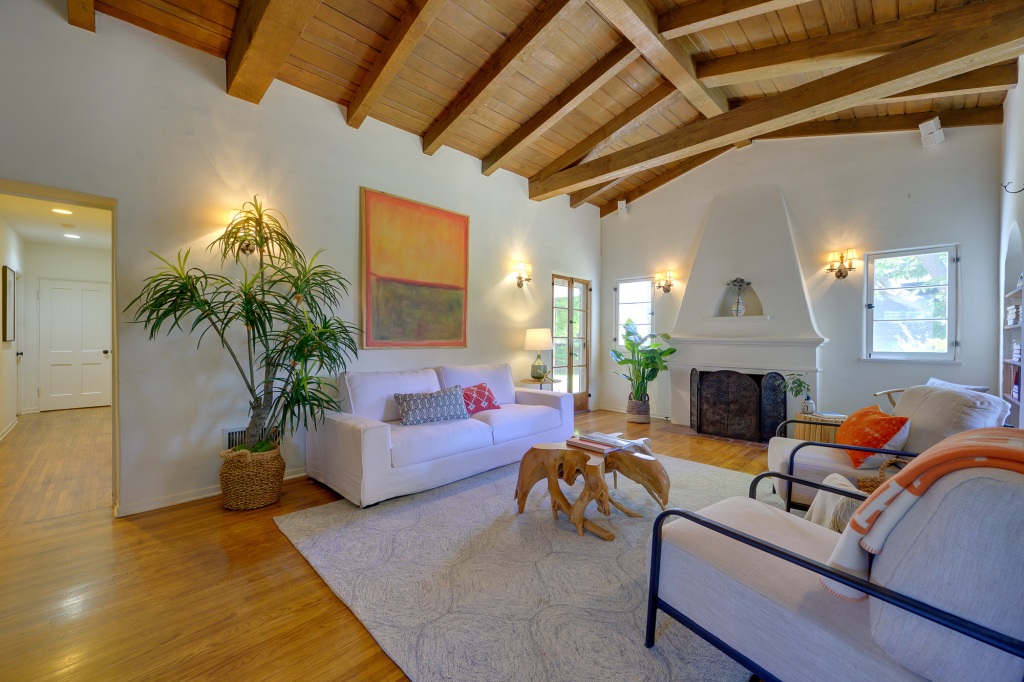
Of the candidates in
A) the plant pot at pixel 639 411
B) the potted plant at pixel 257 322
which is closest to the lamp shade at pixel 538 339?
the plant pot at pixel 639 411

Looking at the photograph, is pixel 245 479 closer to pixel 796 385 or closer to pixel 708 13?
pixel 708 13

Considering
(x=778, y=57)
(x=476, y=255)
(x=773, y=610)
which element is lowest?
(x=773, y=610)

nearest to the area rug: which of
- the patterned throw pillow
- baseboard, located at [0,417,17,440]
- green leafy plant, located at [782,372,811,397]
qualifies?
the patterned throw pillow

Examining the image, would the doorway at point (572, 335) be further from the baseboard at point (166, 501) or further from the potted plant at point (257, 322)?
the baseboard at point (166, 501)

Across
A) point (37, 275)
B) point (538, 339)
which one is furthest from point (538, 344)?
point (37, 275)

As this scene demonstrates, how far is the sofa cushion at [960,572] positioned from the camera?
84cm

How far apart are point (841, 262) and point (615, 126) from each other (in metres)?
2.97

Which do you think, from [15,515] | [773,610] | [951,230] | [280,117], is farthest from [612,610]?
[951,230]

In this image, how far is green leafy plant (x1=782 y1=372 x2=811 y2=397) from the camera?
4569mm

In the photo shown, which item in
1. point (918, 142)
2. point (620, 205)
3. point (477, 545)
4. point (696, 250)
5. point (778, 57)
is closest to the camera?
point (477, 545)

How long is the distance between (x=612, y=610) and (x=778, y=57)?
14.0 feet

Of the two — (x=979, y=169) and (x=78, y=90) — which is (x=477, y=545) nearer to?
(x=78, y=90)

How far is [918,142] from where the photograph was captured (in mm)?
4320

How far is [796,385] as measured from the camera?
4613mm
